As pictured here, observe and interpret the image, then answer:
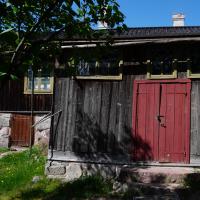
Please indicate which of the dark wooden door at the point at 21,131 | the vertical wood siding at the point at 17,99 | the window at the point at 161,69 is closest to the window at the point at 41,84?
the vertical wood siding at the point at 17,99

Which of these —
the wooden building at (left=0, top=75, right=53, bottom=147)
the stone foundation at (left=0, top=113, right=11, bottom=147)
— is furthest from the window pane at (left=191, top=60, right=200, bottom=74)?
the stone foundation at (left=0, top=113, right=11, bottom=147)

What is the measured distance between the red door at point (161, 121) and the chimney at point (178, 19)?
25.9ft

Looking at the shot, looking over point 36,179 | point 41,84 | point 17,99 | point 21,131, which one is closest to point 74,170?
point 36,179

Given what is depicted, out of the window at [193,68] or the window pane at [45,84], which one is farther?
the window pane at [45,84]

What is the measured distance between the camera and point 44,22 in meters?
5.81

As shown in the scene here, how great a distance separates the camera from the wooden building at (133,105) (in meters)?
10.6

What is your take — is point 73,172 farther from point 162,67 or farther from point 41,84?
point 41,84

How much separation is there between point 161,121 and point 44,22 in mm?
5737

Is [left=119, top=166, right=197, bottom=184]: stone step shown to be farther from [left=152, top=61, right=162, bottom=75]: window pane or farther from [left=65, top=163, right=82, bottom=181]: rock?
[left=152, top=61, right=162, bottom=75]: window pane

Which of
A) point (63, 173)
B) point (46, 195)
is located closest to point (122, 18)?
point (46, 195)

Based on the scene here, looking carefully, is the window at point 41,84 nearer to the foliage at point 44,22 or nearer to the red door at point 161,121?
the red door at point 161,121

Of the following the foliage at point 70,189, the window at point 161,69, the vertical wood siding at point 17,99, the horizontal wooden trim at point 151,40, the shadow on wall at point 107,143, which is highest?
the horizontal wooden trim at point 151,40

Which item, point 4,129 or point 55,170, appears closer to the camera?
point 55,170

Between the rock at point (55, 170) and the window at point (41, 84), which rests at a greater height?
the window at point (41, 84)
